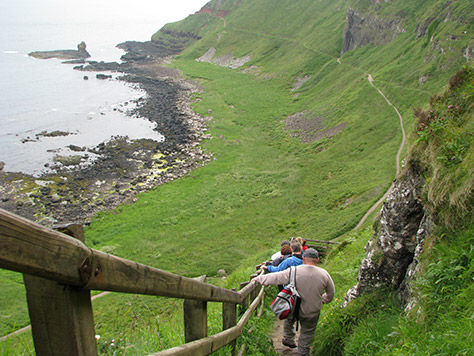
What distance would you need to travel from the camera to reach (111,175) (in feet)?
154

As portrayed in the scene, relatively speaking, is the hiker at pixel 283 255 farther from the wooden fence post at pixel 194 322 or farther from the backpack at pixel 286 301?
the wooden fence post at pixel 194 322

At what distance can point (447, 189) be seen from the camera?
6148mm

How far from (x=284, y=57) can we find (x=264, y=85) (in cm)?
1912

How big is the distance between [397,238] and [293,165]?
38701 millimetres

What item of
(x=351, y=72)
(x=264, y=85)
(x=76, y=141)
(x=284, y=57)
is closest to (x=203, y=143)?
(x=76, y=141)

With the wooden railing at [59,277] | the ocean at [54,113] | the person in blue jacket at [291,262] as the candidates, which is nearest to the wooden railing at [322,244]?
the person in blue jacket at [291,262]

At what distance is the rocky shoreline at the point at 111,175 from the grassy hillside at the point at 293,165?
2.72 m

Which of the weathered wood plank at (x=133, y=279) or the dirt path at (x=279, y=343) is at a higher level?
the weathered wood plank at (x=133, y=279)

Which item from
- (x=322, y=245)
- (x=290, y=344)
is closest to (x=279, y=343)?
(x=290, y=344)

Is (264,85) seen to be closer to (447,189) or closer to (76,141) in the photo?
(76,141)

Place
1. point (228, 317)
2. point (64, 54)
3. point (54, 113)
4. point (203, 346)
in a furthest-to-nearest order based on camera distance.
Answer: point (64, 54), point (54, 113), point (228, 317), point (203, 346)

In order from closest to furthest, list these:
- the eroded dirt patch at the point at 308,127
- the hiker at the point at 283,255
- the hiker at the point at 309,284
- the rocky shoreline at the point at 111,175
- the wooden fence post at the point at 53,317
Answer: the wooden fence post at the point at 53,317 → the hiker at the point at 309,284 → the hiker at the point at 283,255 → the rocky shoreline at the point at 111,175 → the eroded dirt patch at the point at 308,127

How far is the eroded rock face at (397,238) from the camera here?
7.43m

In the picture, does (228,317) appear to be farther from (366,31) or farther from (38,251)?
(366,31)
